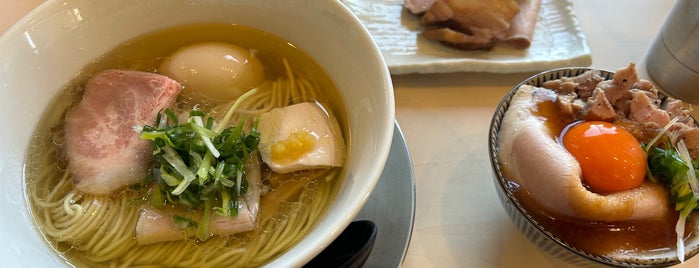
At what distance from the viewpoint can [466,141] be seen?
4.59ft

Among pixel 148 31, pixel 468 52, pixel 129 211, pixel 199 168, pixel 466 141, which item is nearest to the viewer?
pixel 199 168

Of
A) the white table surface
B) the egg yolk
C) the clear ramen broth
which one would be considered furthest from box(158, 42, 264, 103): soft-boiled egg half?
the egg yolk

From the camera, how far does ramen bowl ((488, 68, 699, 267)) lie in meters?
0.98

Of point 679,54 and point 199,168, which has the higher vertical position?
point 199,168

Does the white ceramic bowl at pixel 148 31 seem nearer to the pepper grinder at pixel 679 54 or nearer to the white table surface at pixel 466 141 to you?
the white table surface at pixel 466 141

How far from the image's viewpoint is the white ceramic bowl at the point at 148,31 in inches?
34.2

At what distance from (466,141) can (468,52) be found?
0.33 m

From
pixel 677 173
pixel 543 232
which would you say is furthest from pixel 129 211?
pixel 677 173

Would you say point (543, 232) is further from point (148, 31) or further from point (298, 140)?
point (148, 31)

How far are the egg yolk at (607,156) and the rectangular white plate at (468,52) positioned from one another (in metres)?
0.45

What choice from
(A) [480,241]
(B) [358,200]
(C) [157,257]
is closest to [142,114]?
(C) [157,257]

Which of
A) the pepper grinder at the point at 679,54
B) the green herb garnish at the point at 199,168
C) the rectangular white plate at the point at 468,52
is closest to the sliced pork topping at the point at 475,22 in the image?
the rectangular white plate at the point at 468,52

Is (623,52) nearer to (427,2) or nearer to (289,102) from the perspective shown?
(427,2)

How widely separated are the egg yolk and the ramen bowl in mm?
110
